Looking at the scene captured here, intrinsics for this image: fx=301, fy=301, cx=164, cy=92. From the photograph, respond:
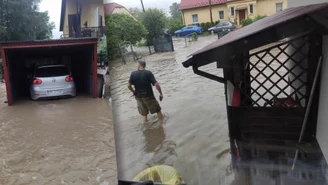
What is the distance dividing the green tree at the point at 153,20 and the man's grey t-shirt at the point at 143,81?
135mm

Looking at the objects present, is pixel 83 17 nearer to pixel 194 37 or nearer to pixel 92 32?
pixel 92 32

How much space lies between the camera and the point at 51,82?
4.88 m

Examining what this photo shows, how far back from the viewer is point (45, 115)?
4.19m

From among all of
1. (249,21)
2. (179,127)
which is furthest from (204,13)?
(179,127)

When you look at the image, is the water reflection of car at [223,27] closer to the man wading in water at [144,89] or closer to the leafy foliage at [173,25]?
the leafy foliage at [173,25]

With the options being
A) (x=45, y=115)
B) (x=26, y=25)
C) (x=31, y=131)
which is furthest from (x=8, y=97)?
(x=26, y=25)

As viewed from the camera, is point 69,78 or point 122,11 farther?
point 69,78

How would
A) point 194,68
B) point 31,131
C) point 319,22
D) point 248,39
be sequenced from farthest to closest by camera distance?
point 31,131 < point 194,68 < point 248,39 < point 319,22

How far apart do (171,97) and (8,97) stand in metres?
4.47

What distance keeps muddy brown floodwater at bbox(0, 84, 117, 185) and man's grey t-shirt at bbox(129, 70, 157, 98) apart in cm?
85

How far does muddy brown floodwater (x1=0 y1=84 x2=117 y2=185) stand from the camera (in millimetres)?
2271

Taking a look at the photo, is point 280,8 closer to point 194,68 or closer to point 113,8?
point 194,68

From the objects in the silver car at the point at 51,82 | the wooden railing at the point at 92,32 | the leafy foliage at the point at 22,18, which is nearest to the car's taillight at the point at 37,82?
the silver car at the point at 51,82

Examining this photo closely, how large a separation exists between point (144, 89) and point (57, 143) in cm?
236
